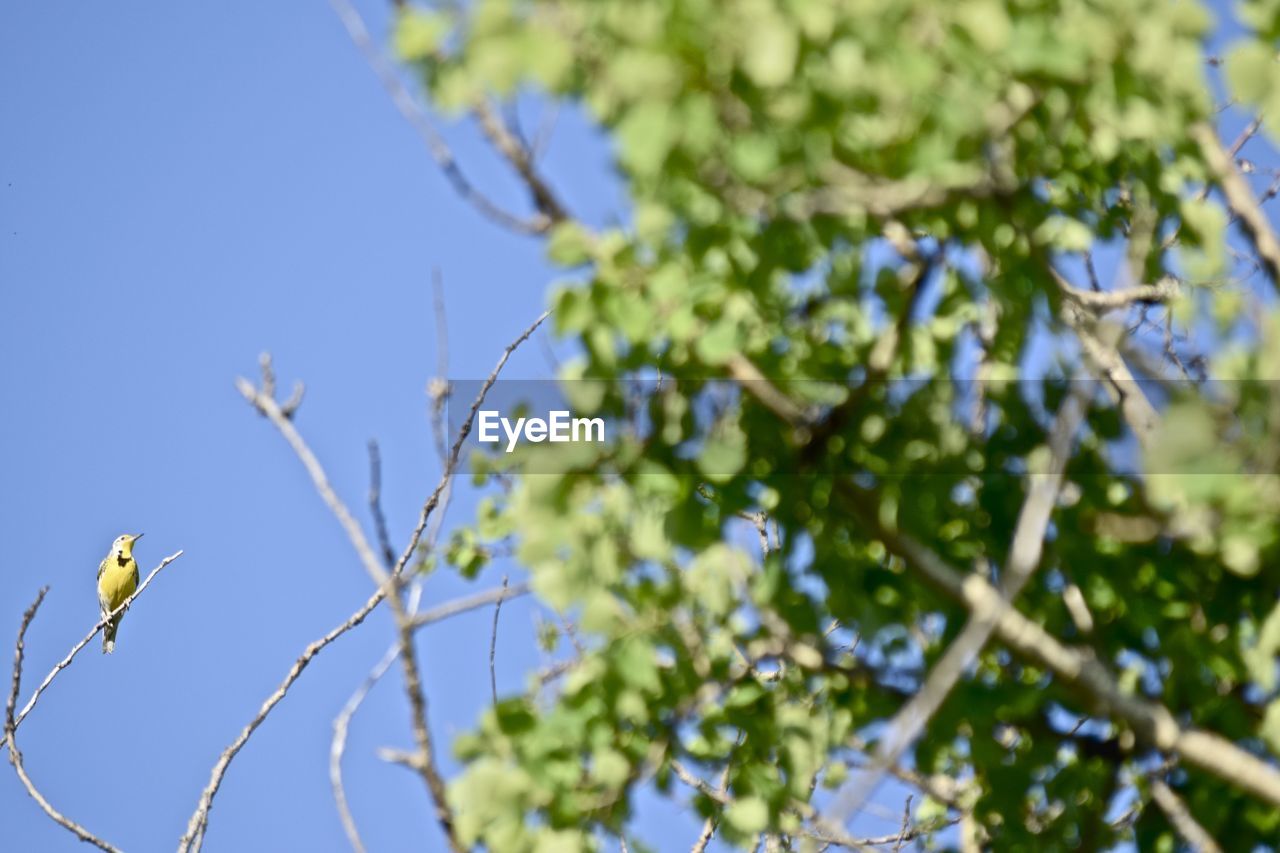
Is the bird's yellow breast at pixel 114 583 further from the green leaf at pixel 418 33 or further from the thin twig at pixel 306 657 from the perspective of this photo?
the green leaf at pixel 418 33

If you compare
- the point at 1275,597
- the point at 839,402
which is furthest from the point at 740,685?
the point at 1275,597

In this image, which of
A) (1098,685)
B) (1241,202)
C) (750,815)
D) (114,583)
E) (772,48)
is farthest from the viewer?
(114,583)

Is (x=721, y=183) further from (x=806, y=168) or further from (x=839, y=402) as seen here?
(x=839, y=402)

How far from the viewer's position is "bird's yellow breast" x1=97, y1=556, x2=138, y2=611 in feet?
41.0

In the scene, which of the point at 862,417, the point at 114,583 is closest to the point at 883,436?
the point at 862,417

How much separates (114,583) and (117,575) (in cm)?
7

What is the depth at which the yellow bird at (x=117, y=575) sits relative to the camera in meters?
12.5

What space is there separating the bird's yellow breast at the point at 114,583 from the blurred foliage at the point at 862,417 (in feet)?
33.4

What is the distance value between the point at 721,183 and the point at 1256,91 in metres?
0.83

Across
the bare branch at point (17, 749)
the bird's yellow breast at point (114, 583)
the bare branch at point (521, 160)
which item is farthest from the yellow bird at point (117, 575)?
the bare branch at point (521, 160)

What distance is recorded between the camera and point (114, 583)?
41.0ft

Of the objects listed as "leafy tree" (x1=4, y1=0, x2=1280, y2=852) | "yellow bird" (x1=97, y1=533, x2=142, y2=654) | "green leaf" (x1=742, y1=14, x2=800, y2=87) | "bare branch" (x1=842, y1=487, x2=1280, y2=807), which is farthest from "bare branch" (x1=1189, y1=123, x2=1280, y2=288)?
"yellow bird" (x1=97, y1=533, x2=142, y2=654)

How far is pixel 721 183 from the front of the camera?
2.22 meters

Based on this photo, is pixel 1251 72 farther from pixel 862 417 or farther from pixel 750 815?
pixel 750 815
